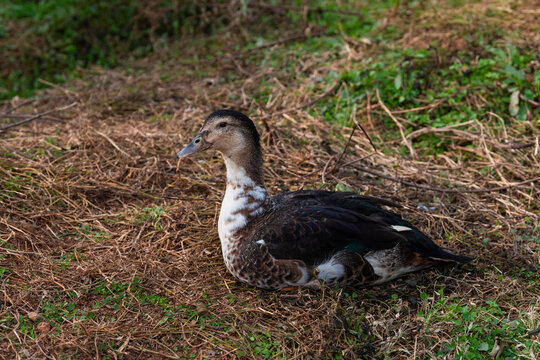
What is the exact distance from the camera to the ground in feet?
10.2

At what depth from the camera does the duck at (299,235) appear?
11.1 ft

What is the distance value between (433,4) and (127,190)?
16.4ft

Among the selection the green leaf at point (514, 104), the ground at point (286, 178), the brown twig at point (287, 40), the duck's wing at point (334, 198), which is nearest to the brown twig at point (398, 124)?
the ground at point (286, 178)

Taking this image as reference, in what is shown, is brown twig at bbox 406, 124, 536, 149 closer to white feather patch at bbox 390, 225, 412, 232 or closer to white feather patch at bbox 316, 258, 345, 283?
white feather patch at bbox 390, 225, 412, 232

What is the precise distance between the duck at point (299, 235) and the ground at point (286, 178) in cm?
14

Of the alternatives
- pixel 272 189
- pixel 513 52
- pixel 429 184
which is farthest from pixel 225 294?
pixel 513 52

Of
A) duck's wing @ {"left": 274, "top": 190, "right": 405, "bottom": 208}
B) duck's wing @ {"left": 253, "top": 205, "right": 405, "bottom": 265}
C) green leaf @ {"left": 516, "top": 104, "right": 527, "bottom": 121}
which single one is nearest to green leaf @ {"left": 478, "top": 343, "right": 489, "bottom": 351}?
duck's wing @ {"left": 253, "top": 205, "right": 405, "bottom": 265}

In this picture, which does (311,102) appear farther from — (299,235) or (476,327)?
(476,327)

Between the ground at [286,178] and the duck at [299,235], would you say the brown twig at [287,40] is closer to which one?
the ground at [286,178]

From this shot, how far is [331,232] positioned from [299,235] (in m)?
0.20

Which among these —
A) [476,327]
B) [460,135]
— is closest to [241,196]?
[476,327]

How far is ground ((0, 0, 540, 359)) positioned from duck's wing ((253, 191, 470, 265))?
9.6 inches

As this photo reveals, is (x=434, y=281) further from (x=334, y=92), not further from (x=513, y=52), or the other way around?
(x=513, y=52)

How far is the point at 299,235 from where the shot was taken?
3.42m
